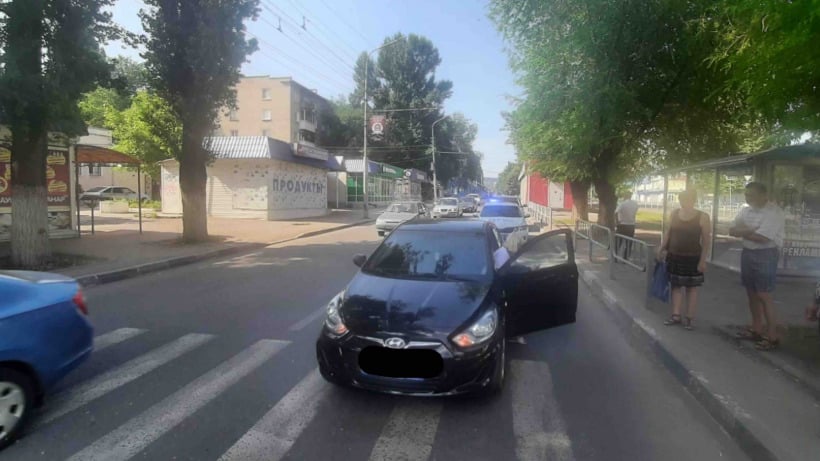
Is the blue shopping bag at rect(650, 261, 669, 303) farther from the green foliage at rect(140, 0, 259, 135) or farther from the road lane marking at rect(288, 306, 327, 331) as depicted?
the green foliage at rect(140, 0, 259, 135)

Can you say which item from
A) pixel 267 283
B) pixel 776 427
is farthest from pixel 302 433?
pixel 267 283

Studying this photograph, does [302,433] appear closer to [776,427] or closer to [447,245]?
[447,245]

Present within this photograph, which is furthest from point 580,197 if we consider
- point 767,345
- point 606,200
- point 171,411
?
point 171,411

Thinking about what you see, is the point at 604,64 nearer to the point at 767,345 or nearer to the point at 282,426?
the point at 767,345

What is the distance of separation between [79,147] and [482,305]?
16.6 metres

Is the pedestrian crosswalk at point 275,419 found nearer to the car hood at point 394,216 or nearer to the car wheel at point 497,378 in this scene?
the car wheel at point 497,378

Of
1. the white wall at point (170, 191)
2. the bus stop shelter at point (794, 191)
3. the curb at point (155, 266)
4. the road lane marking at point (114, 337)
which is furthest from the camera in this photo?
the white wall at point (170, 191)

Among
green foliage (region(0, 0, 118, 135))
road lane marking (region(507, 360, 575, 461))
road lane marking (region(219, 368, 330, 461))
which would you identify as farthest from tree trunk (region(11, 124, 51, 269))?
road lane marking (region(507, 360, 575, 461))

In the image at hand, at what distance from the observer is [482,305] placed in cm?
452

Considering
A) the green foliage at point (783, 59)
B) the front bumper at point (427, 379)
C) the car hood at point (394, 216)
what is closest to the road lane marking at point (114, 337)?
the front bumper at point (427, 379)

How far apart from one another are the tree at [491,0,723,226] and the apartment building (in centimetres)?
4381

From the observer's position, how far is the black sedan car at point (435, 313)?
13.4ft

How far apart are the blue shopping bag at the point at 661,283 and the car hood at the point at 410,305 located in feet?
10.5

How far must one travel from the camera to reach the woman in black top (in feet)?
20.4
